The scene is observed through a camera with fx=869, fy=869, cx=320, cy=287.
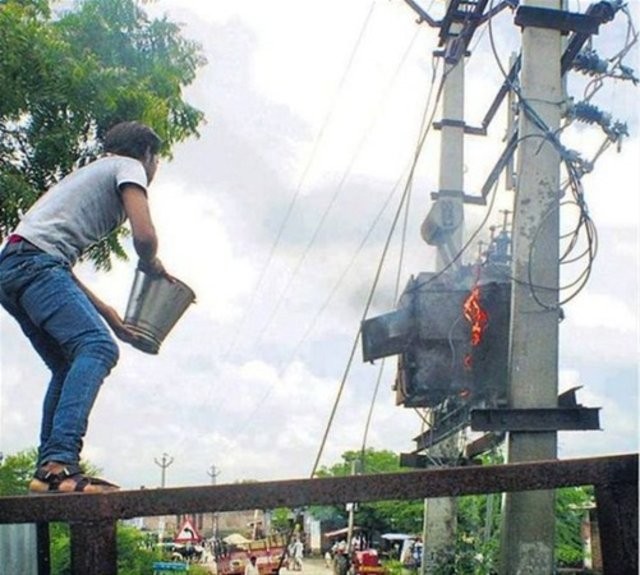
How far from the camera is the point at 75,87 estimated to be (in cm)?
673

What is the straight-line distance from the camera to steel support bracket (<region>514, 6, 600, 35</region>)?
4957 millimetres

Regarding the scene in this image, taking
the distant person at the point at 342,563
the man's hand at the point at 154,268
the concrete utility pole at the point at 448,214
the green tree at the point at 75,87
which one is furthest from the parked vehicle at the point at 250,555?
the man's hand at the point at 154,268

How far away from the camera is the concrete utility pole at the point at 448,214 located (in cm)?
725

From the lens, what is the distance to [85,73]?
6.75m

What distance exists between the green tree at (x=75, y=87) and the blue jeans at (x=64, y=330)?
4.36m

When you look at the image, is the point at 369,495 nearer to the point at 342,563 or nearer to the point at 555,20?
the point at 555,20

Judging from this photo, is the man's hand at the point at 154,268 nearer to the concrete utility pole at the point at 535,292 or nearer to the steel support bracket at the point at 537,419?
the steel support bracket at the point at 537,419

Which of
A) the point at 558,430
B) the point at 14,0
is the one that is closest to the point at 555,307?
the point at 558,430

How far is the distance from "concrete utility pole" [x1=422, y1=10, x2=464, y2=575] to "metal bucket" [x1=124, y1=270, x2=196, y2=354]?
4.83m

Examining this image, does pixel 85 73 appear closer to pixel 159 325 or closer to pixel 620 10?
pixel 620 10

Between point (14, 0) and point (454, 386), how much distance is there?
467 centimetres

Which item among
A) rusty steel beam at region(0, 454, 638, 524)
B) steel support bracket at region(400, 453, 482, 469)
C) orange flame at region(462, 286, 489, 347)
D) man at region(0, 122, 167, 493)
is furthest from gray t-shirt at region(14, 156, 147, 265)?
steel support bracket at region(400, 453, 482, 469)

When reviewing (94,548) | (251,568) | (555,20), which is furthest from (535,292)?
(251,568)

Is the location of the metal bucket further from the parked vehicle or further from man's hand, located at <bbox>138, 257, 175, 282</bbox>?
the parked vehicle
